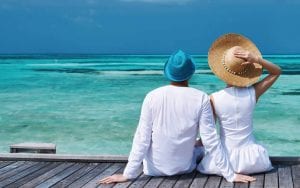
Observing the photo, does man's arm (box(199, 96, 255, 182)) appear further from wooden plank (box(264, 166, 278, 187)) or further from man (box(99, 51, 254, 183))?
wooden plank (box(264, 166, 278, 187))

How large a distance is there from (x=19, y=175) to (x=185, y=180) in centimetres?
126

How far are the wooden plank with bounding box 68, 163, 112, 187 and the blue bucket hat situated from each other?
38.0 inches

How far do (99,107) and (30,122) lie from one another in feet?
10.6

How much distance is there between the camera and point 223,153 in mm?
4266

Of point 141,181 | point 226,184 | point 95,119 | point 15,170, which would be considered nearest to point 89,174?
point 141,181

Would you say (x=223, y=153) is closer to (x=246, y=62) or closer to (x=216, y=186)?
(x=216, y=186)

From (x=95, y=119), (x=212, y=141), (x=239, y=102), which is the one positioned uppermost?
(x=239, y=102)

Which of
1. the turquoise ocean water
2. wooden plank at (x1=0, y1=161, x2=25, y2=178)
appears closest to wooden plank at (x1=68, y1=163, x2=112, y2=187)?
wooden plank at (x1=0, y1=161, x2=25, y2=178)

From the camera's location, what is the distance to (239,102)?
436 centimetres

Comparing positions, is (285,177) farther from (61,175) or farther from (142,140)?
(61,175)

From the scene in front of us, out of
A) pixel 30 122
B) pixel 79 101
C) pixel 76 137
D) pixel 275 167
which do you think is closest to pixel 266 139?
pixel 76 137

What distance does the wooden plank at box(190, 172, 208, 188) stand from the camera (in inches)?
164

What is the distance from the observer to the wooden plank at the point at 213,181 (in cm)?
417

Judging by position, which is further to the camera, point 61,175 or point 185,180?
point 61,175
